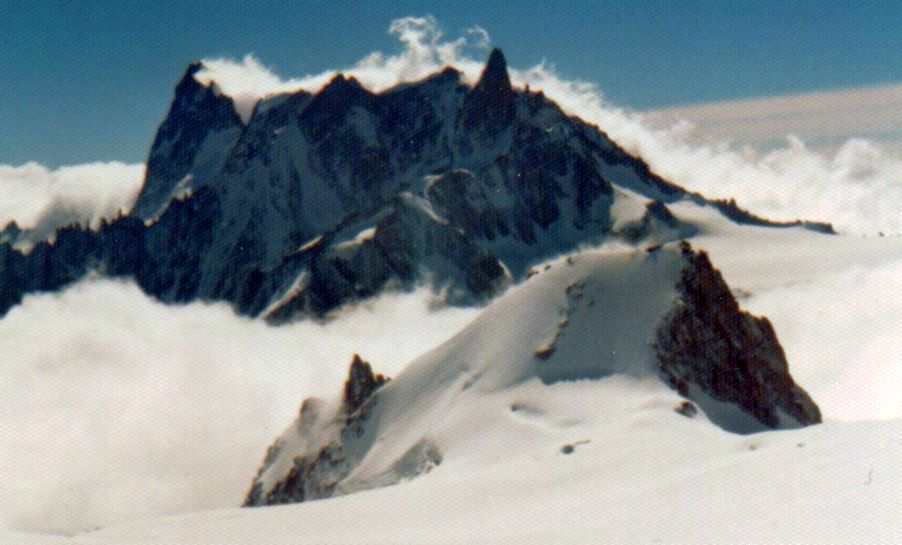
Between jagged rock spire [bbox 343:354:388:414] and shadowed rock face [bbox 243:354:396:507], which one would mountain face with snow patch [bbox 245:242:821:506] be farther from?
jagged rock spire [bbox 343:354:388:414]

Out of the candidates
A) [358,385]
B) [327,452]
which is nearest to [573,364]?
[327,452]

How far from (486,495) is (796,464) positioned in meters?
13.3

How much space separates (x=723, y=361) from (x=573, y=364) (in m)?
12.1

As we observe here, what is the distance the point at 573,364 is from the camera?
77312 mm

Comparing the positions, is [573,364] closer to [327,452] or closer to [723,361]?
[723,361]

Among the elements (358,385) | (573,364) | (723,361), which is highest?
(358,385)

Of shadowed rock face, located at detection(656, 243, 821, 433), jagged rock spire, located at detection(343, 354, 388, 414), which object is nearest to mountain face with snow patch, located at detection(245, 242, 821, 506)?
shadowed rock face, located at detection(656, 243, 821, 433)

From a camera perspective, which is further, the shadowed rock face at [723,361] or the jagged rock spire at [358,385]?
the jagged rock spire at [358,385]

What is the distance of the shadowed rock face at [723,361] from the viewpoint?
74.6 meters

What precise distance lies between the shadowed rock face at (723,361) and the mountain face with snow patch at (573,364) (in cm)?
12

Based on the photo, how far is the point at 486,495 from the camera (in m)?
38.6

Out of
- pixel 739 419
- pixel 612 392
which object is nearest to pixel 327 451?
pixel 612 392

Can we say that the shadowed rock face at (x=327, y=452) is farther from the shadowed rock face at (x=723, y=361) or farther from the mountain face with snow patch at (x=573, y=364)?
the shadowed rock face at (x=723, y=361)

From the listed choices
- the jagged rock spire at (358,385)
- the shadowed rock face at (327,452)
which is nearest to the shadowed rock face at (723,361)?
the shadowed rock face at (327,452)
